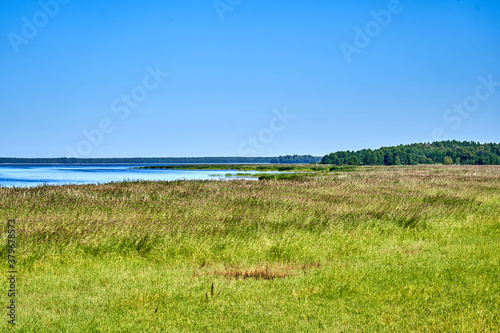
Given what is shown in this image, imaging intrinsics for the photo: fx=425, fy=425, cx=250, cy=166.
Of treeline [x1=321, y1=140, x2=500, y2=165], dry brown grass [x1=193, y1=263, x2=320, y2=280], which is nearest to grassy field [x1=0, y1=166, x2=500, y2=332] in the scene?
dry brown grass [x1=193, y1=263, x2=320, y2=280]

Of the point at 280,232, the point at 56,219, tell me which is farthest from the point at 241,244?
the point at 56,219

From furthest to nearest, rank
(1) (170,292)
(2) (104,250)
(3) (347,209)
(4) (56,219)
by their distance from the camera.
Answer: (3) (347,209) → (4) (56,219) → (2) (104,250) → (1) (170,292)

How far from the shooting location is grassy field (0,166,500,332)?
6355 millimetres

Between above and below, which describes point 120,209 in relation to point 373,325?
above

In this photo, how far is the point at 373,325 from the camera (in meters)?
6.15

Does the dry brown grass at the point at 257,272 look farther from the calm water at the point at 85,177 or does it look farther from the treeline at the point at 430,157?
the treeline at the point at 430,157

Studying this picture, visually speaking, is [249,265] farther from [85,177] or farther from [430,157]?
[430,157]

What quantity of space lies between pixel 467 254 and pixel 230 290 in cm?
664

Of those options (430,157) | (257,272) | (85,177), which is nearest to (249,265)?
(257,272)

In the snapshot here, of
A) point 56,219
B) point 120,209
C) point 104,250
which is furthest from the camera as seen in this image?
point 120,209

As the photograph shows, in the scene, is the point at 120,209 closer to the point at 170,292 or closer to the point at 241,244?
the point at 241,244

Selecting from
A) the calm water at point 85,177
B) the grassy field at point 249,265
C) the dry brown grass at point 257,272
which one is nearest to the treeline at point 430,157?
the calm water at point 85,177

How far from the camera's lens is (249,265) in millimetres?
9742

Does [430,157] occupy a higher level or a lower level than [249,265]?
higher
